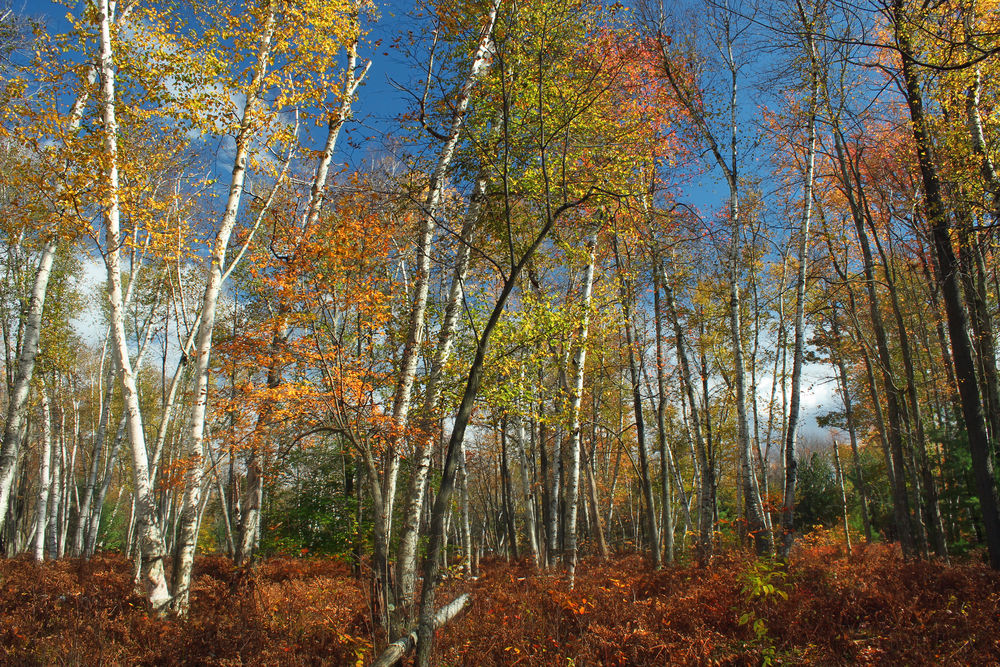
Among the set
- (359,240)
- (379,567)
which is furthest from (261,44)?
(379,567)

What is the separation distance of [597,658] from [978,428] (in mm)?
5771

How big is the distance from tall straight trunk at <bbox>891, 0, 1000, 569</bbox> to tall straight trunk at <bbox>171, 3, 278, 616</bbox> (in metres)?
8.51

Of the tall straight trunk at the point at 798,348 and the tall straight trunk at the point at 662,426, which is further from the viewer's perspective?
the tall straight trunk at the point at 662,426

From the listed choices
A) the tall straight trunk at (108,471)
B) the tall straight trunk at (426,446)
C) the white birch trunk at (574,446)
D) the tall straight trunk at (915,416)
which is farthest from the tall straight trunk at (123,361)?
the tall straight trunk at (915,416)

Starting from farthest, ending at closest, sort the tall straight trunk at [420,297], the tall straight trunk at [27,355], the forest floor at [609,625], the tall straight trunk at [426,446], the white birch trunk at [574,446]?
the white birch trunk at [574,446] < the tall straight trunk at [27,355] < the tall straight trunk at [420,297] < the tall straight trunk at [426,446] < the forest floor at [609,625]

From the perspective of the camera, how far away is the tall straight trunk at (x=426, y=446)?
17.4 ft

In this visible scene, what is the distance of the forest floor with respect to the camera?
4.33m

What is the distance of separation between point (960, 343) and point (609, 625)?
584cm

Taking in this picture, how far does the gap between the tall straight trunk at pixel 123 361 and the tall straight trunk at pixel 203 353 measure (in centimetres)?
30

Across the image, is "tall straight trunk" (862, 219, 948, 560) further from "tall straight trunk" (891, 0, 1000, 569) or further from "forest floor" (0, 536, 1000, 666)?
"forest floor" (0, 536, 1000, 666)

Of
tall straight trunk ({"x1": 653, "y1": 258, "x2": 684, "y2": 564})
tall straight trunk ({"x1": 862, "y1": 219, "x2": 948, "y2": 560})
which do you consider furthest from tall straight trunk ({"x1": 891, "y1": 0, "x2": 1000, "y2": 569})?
tall straight trunk ({"x1": 653, "y1": 258, "x2": 684, "y2": 564})

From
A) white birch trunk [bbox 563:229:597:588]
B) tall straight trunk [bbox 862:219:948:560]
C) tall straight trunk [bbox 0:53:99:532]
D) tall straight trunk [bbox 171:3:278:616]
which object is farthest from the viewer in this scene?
tall straight trunk [bbox 862:219:948:560]

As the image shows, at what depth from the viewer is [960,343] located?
6.60 metres

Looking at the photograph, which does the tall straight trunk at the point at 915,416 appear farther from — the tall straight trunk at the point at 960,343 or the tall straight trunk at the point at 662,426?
the tall straight trunk at the point at 662,426
